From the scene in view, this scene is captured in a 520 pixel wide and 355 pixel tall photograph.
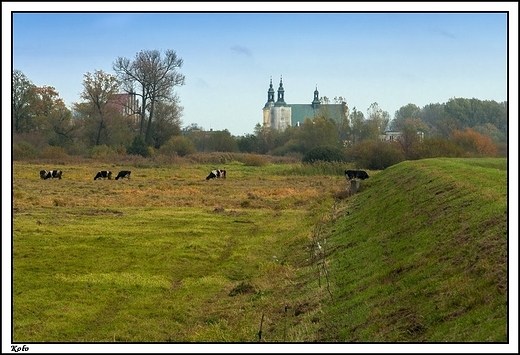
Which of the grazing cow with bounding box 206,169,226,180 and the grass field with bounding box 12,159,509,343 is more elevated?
the grazing cow with bounding box 206,169,226,180

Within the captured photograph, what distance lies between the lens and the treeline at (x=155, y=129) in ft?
196

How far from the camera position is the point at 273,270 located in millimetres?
15773

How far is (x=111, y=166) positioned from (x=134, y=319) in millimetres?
47093

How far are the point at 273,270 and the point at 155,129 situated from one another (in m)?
62.3

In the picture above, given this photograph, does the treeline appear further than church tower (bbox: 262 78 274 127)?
No

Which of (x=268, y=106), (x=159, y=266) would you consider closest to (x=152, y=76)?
(x=159, y=266)

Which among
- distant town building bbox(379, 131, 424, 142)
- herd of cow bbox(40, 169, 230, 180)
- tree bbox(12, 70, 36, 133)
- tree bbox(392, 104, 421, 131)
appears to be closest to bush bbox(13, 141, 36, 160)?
tree bbox(12, 70, 36, 133)

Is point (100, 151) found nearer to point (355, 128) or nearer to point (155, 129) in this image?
point (155, 129)

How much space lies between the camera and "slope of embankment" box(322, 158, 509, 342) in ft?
29.1

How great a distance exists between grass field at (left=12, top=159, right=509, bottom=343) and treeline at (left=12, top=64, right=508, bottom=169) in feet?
109

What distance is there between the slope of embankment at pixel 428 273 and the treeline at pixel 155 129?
39.9m

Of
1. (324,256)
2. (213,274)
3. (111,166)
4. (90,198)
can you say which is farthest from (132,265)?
(111,166)

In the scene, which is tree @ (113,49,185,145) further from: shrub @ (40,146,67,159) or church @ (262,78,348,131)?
church @ (262,78,348,131)

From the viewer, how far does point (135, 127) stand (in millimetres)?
77250
